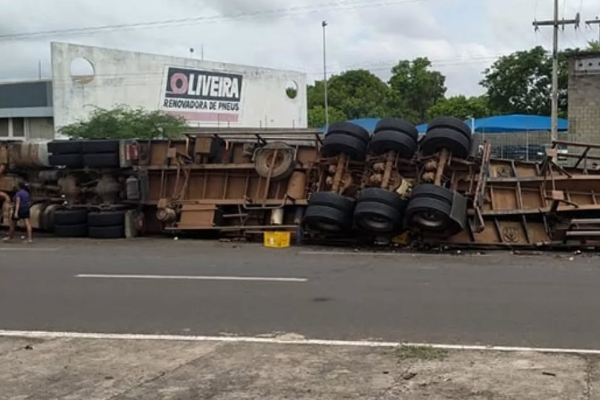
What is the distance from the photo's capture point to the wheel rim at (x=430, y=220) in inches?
530

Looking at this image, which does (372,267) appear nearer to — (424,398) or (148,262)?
(148,262)

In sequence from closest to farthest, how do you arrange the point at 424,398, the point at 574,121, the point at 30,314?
the point at 424,398
the point at 30,314
the point at 574,121

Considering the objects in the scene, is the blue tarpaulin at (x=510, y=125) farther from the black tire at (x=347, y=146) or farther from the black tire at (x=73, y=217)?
the black tire at (x=347, y=146)

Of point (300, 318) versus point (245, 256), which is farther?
point (245, 256)

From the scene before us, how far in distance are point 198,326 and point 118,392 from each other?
7.64ft

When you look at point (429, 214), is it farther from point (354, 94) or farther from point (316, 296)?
point (354, 94)

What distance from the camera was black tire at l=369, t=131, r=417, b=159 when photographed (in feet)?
47.8

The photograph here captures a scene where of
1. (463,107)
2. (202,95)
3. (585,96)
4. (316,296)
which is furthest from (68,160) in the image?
(463,107)

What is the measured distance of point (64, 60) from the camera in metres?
38.9

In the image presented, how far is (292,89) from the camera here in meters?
54.9

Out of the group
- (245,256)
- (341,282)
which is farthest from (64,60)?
(341,282)

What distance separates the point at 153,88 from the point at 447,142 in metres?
33.5

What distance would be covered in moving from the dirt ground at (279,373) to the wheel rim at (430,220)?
6.95m

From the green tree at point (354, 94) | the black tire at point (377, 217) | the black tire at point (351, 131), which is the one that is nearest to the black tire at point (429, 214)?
the black tire at point (377, 217)
